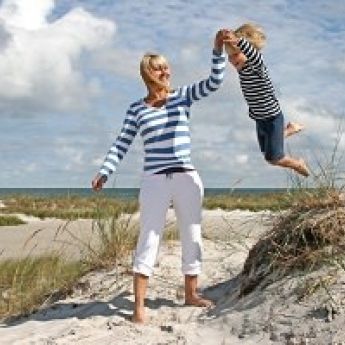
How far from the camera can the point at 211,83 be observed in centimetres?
587

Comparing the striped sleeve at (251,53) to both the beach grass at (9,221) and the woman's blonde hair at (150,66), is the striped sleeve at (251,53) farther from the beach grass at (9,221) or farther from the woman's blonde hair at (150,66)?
the beach grass at (9,221)

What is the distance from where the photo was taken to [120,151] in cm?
618

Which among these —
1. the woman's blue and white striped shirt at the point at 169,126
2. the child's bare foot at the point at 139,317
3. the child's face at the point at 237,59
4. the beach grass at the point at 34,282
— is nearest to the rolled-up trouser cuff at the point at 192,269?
the child's bare foot at the point at 139,317

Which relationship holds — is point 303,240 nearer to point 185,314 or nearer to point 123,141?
point 185,314

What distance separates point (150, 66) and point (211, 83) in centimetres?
47

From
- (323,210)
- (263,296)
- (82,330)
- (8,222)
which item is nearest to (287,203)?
(323,210)

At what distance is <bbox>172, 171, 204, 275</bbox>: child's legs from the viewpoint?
5.97m

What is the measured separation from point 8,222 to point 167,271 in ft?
68.9

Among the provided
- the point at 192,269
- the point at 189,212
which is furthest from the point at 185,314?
the point at 189,212

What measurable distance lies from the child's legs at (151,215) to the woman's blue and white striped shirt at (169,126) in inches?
4.2

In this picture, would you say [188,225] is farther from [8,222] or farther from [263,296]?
[8,222]

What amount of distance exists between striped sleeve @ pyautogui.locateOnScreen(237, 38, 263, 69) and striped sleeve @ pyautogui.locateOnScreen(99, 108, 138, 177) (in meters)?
0.98

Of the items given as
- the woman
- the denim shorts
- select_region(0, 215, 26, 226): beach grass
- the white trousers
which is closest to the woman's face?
the woman

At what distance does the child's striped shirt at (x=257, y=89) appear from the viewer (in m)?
6.47
